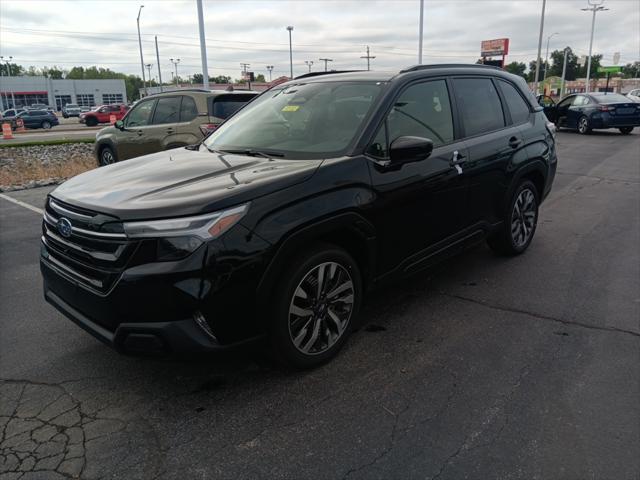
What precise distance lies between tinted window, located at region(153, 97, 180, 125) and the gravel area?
2796 millimetres

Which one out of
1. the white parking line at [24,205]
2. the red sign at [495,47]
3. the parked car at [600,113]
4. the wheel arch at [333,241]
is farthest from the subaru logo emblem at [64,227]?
the red sign at [495,47]

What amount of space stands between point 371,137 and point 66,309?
86.4 inches

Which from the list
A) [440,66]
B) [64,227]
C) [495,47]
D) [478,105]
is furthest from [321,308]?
[495,47]

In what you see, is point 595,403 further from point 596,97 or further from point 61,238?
point 596,97

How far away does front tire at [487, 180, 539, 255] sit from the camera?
509 cm

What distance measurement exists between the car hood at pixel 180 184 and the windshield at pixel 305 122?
0.83ft

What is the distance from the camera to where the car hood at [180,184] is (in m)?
2.67

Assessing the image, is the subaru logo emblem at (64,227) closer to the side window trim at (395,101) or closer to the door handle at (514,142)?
the side window trim at (395,101)

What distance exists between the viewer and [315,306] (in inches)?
123

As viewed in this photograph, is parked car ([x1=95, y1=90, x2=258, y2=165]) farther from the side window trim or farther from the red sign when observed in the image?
the red sign

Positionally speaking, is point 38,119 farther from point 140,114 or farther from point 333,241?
point 333,241

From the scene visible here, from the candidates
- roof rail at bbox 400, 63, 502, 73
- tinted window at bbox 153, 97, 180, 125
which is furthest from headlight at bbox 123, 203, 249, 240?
tinted window at bbox 153, 97, 180, 125

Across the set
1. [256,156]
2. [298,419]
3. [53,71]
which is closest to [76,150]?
[256,156]

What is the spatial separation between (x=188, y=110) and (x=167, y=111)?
0.62 metres
